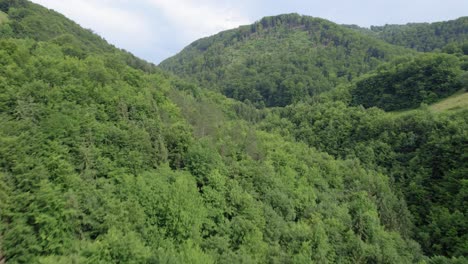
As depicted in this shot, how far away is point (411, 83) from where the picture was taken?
399 ft

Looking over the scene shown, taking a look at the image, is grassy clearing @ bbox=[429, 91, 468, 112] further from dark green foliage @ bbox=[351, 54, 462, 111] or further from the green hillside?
the green hillside

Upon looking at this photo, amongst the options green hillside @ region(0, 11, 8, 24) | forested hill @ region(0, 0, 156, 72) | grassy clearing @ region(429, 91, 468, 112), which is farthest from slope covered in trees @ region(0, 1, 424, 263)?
green hillside @ region(0, 11, 8, 24)

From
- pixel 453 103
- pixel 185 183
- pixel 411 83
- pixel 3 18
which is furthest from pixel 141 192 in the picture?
pixel 411 83

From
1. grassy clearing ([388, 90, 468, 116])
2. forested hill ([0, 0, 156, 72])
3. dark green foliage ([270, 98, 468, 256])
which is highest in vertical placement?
forested hill ([0, 0, 156, 72])

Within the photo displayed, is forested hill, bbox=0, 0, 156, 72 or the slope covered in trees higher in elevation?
forested hill, bbox=0, 0, 156, 72

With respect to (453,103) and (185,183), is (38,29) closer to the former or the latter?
(185,183)

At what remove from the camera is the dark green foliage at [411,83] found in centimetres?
11244

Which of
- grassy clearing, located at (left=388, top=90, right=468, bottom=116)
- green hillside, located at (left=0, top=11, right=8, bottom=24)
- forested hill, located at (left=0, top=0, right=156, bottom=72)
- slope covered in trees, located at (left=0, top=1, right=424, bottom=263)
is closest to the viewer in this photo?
slope covered in trees, located at (left=0, top=1, right=424, bottom=263)

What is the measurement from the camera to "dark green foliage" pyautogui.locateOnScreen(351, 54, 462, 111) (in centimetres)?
11244

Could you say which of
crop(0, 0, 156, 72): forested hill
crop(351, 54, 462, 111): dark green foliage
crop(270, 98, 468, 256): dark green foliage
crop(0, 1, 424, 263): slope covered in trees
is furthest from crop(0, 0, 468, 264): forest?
crop(351, 54, 462, 111): dark green foliage

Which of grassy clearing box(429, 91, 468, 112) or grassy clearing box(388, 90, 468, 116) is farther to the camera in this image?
grassy clearing box(429, 91, 468, 112)

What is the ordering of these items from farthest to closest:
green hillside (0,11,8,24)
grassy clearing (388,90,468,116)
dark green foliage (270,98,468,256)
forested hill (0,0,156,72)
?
green hillside (0,11,8,24)
grassy clearing (388,90,468,116)
forested hill (0,0,156,72)
dark green foliage (270,98,468,256)

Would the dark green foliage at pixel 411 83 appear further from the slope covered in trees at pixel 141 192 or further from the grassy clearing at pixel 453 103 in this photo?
the slope covered in trees at pixel 141 192

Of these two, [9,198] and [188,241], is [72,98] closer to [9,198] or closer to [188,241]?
[9,198]
